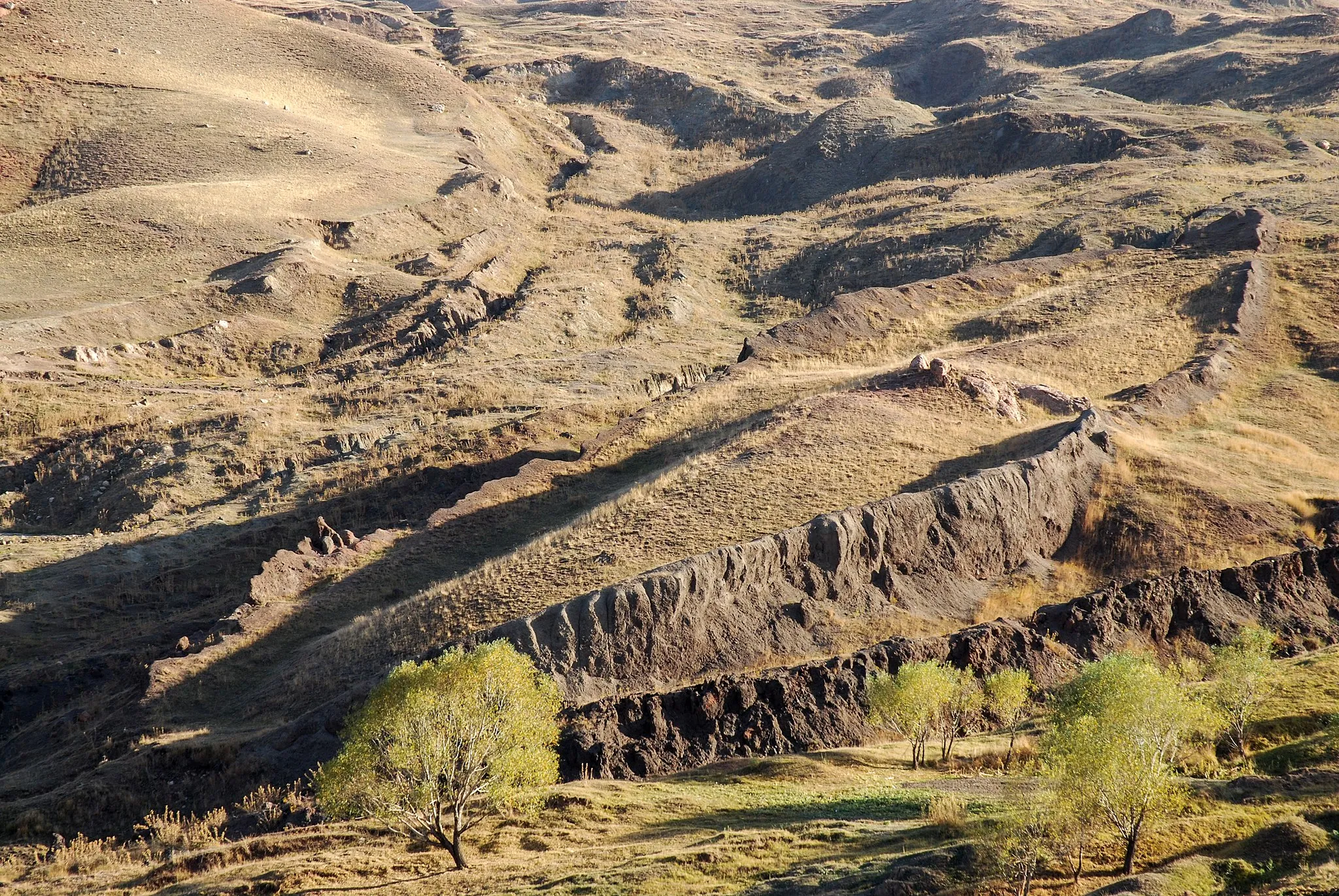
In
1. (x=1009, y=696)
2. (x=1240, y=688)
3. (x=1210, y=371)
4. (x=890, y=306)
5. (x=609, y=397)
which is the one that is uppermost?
(x=1210, y=371)

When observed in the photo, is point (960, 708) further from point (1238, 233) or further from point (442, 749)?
point (1238, 233)

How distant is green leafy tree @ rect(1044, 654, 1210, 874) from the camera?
40.9ft

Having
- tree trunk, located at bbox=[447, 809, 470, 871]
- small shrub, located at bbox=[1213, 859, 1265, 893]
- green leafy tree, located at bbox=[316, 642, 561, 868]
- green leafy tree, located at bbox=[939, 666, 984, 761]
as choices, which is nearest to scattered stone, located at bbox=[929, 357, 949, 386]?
green leafy tree, located at bbox=[939, 666, 984, 761]

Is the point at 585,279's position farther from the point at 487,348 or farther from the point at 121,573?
the point at 121,573

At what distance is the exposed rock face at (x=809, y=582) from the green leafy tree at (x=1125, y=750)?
29.2 feet

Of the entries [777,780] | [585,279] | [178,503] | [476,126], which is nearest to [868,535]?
[777,780]

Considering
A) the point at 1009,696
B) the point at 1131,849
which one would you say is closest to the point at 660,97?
the point at 1009,696

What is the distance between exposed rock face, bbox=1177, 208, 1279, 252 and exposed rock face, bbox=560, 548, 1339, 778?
26.6m

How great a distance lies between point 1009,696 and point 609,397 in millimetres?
27348

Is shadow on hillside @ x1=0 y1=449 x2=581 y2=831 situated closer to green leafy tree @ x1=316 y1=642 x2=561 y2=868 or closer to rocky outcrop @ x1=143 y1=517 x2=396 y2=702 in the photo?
rocky outcrop @ x1=143 y1=517 x2=396 y2=702

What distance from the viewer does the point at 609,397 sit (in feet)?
146

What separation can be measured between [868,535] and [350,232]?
156 ft

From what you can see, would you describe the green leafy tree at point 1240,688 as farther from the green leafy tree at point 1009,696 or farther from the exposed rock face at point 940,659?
the green leafy tree at point 1009,696

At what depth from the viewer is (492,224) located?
68625mm
